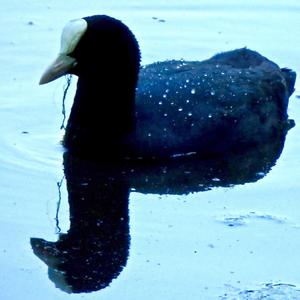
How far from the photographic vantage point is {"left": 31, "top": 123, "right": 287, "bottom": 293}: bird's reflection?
7000 millimetres

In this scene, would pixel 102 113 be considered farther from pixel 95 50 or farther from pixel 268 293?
pixel 268 293

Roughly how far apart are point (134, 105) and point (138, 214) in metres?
1.10

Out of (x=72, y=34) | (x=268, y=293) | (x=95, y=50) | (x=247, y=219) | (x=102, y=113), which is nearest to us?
(x=268, y=293)

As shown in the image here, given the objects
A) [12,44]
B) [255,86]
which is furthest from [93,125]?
[12,44]

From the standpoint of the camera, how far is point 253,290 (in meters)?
6.78

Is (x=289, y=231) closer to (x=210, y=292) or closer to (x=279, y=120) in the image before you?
(x=210, y=292)

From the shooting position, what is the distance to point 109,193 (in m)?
8.02

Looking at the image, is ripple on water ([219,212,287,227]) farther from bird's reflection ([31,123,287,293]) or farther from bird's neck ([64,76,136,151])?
bird's neck ([64,76,136,151])

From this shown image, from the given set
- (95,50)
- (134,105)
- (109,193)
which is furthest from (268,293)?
(95,50)

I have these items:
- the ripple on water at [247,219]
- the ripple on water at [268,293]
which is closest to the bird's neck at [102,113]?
the ripple on water at [247,219]

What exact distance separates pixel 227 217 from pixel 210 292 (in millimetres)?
983

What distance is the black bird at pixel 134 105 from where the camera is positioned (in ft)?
27.7

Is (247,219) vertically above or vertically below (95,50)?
below

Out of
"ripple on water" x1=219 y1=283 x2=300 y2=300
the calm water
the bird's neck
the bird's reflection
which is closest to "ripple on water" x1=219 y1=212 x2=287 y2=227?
the calm water
